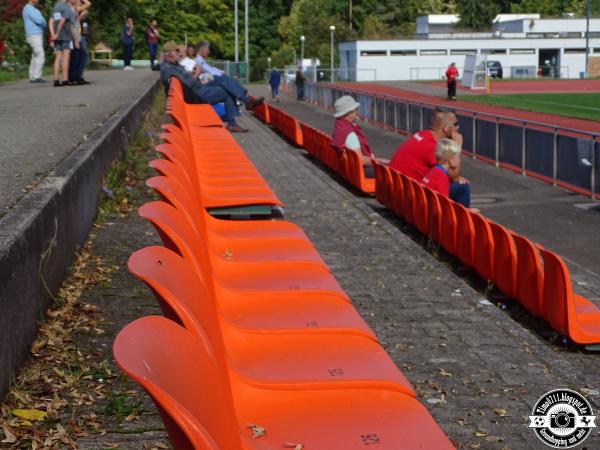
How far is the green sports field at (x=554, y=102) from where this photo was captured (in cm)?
4403

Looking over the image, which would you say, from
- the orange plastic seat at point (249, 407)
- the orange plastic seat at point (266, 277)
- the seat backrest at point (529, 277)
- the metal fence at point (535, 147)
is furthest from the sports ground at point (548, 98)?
the orange plastic seat at point (249, 407)

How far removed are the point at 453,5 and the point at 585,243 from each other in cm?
13674

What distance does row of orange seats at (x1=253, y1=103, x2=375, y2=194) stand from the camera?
605 inches

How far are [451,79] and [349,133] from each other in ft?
123

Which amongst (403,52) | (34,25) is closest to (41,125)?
(34,25)

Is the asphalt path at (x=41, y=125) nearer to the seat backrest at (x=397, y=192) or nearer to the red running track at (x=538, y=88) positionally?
the seat backrest at (x=397, y=192)

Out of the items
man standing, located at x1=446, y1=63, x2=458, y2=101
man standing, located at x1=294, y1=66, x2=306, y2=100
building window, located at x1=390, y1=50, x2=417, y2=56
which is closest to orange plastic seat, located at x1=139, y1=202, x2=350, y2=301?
man standing, located at x1=446, y1=63, x2=458, y2=101

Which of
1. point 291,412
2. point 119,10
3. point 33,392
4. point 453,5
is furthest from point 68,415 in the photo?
point 453,5

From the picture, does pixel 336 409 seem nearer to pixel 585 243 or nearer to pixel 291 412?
pixel 291 412

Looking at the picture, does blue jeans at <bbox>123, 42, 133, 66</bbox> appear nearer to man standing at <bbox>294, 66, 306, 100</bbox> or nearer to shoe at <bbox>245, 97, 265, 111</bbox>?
shoe at <bbox>245, 97, 265, 111</bbox>

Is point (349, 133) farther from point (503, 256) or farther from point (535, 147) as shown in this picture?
point (503, 256)

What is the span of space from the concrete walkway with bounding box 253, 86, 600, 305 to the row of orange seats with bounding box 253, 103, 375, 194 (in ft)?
5.94

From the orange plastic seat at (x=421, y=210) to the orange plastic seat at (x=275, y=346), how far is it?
6.50 m

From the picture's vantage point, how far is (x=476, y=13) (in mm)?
135875
